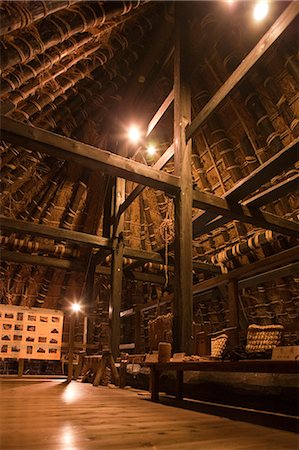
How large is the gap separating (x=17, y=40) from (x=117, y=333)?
4.17 m

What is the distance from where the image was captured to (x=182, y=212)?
161 inches

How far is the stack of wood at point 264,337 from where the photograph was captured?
289 cm

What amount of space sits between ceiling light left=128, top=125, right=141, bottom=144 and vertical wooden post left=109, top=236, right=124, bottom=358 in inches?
70.4

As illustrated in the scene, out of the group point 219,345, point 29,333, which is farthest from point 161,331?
point 29,333

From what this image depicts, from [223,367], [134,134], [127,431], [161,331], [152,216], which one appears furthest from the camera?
[152,216]

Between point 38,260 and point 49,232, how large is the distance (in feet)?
6.00

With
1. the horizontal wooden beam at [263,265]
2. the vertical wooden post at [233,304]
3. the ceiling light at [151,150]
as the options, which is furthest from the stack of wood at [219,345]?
the ceiling light at [151,150]

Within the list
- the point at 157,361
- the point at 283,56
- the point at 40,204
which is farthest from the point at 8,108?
the point at 40,204

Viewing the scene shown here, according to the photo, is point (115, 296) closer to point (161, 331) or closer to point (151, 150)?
point (161, 331)

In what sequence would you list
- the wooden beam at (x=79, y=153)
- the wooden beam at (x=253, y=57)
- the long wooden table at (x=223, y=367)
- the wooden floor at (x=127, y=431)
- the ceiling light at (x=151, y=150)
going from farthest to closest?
the ceiling light at (x=151, y=150)
the wooden beam at (x=79, y=153)
the wooden beam at (x=253, y=57)
the long wooden table at (x=223, y=367)
the wooden floor at (x=127, y=431)

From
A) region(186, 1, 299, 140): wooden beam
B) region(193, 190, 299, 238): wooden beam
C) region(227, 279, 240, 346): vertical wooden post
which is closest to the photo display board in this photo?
region(227, 279, 240, 346): vertical wooden post

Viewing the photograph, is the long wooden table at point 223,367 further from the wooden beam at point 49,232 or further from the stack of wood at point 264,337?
the wooden beam at point 49,232

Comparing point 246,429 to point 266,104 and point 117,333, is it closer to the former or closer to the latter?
point 117,333

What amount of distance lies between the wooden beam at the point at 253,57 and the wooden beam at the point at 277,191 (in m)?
1.16
